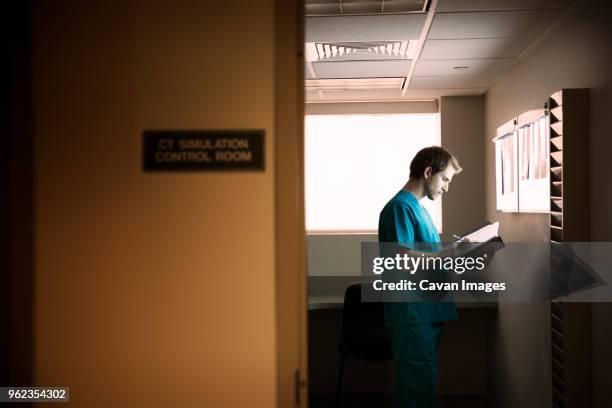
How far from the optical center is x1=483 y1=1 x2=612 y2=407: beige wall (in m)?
1.89

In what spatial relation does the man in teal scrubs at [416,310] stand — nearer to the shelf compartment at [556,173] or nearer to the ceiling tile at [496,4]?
the shelf compartment at [556,173]

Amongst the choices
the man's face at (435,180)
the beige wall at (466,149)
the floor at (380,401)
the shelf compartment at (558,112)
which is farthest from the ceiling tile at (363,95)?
the floor at (380,401)

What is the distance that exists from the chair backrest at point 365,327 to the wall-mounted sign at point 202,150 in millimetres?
2009

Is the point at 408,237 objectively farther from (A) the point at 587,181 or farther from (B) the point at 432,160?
(A) the point at 587,181

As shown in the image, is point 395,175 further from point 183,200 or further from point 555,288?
point 183,200

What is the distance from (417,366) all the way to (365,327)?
83cm

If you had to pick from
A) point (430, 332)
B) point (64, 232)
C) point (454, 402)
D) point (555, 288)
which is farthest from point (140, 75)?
point (454, 402)

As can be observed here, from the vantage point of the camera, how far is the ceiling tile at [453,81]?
3219 mm

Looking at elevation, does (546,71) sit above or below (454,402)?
above

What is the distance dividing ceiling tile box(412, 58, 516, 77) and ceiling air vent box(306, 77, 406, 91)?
26 centimetres

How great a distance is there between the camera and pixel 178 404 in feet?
4.12

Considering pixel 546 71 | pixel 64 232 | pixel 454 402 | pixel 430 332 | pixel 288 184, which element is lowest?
pixel 454 402

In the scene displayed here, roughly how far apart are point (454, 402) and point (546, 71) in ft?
7.68

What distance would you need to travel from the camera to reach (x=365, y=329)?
3109 millimetres
